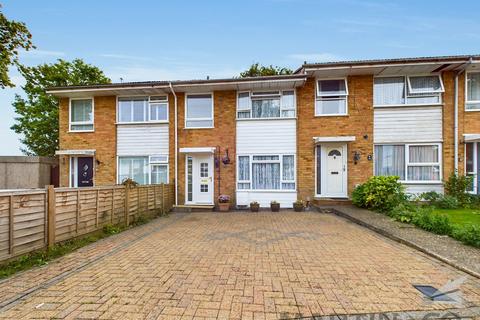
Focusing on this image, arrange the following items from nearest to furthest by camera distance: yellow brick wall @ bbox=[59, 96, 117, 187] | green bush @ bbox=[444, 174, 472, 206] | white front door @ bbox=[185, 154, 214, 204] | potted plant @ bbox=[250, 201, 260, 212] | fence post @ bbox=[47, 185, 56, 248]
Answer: fence post @ bbox=[47, 185, 56, 248]
green bush @ bbox=[444, 174, 472, 206]
potted plant @ bbox=[250, 201, 260, 212]
white front door @ bbox=[185, 154, 214, 204]
yellow brick wall @ bbox=[59, 96, 117, 187]

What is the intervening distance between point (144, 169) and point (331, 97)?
29.6 ft

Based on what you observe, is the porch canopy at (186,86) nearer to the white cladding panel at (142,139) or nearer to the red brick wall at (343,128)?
the red brick wall at (343,128)

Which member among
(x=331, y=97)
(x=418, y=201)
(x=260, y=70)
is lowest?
(x=418, y=201)

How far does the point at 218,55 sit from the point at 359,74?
8.35m

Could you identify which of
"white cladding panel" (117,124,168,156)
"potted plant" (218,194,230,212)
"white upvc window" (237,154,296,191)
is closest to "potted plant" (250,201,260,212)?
"white upvc window" (237,154,296,191)

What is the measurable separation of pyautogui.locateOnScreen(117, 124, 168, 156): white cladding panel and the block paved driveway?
6009mm

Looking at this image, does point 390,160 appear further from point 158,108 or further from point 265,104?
point 158,108

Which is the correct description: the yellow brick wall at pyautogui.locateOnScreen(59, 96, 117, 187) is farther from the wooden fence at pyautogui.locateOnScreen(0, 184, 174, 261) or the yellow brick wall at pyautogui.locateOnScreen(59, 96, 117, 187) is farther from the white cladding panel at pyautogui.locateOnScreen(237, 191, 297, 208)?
the white cladding panel at pyautogui.locateOnScreen(237, 191, 297, 208)

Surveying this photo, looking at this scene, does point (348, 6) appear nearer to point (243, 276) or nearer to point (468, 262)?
point (468, 262)

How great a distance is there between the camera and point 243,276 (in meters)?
3.69

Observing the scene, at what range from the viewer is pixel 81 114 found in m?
11.8

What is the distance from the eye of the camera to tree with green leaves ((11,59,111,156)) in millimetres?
18859

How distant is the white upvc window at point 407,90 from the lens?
398 inches

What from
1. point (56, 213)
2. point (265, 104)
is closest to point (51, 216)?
point (56, 213)
